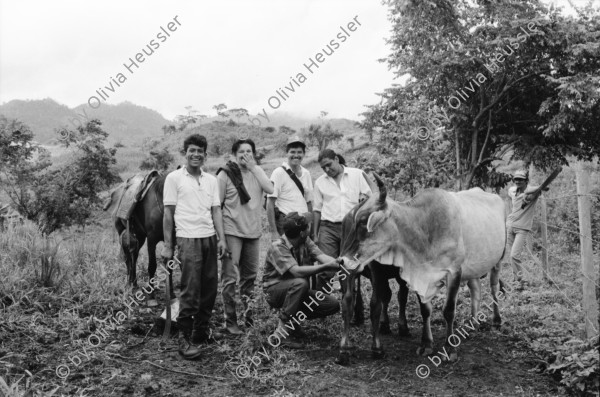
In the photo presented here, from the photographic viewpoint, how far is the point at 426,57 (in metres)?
10.3

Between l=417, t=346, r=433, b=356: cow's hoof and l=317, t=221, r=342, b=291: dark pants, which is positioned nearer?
l=417, t=346, r=433, b=356: cow's hoof

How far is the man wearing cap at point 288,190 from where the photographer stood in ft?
16.1

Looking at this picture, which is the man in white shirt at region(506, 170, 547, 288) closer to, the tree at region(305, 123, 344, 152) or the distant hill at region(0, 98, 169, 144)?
the tree at region(305, 123, 344, 152)

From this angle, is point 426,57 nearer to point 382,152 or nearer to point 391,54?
point 391,54

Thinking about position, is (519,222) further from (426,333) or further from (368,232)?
(368,232)

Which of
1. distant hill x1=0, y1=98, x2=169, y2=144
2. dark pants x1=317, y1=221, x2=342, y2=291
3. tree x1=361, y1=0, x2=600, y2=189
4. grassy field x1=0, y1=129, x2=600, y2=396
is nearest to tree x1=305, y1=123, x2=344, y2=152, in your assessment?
tree x1=361, y1=0, x2=600, y2=189

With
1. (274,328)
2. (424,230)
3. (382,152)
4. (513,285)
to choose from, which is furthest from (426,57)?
(274,328)

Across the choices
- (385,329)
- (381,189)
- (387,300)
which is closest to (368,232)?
(381,189)

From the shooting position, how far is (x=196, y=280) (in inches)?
165

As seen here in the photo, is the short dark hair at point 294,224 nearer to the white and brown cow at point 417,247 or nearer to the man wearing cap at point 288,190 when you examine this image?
the white and brown cow at point 417,247

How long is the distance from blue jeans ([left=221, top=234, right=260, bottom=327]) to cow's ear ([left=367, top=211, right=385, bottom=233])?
1351 millimetres

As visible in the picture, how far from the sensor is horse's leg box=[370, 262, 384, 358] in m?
4.23

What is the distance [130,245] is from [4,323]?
1.96 m

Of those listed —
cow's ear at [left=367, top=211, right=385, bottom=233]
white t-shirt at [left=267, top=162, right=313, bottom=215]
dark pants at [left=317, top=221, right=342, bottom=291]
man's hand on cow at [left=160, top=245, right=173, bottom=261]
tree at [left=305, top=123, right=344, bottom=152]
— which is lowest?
man's hand on cow at [left=160, top=245, right=173, bottom=261]
